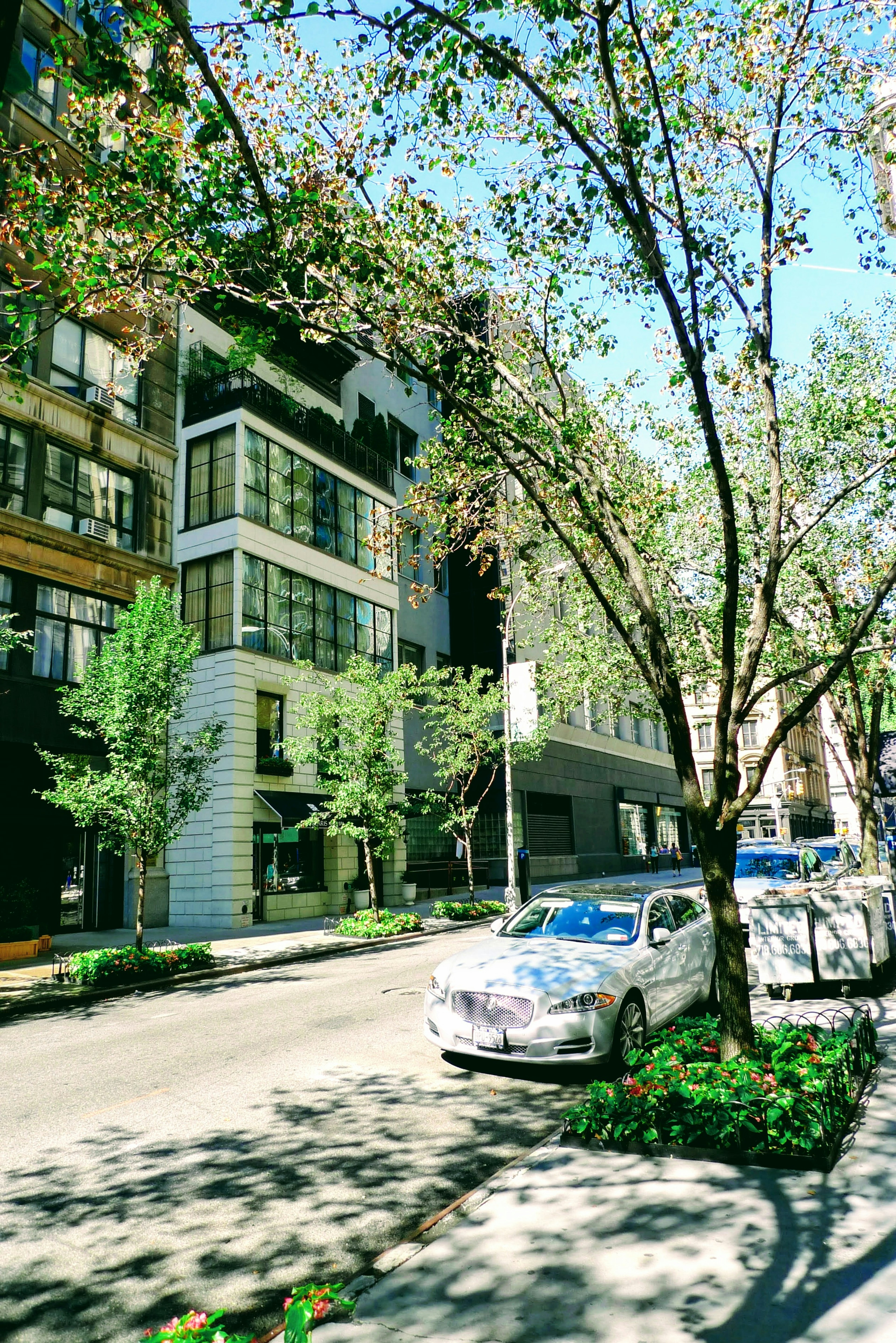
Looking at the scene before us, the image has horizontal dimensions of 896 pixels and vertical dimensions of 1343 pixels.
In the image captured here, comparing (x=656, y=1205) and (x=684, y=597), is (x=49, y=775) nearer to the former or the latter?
(x=684, y=597)

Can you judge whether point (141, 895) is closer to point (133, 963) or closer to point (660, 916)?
point (133, 963)

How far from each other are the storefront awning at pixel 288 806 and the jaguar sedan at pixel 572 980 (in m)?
15.3


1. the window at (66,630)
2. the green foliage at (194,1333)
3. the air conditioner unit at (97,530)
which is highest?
the air conditioner unit at (97,530)

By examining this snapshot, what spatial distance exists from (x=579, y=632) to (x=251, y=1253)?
57.4 ft

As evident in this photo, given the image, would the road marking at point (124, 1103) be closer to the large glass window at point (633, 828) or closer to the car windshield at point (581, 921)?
the car windshield at point (581, 921)

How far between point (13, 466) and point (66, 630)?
3.91m

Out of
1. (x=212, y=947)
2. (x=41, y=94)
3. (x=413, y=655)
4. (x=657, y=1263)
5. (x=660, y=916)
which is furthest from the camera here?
(x=413, y=655)

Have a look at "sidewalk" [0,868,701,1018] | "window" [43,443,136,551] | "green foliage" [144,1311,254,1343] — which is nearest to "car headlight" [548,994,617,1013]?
"sidewalk" [0,868,701,1018]

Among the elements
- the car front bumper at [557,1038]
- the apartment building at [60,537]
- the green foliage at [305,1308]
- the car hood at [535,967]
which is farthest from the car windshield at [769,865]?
the green foliage at [305,1308]

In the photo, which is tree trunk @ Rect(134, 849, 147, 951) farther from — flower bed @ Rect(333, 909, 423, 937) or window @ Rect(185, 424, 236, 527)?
window @ Rect(185, 424, 236, 527)

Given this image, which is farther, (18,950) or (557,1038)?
(18,950)

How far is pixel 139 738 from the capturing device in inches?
631

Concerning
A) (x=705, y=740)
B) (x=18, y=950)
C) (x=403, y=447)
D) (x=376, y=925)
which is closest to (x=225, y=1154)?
(x=18, y=950)

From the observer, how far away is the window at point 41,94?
20875 millimetres
